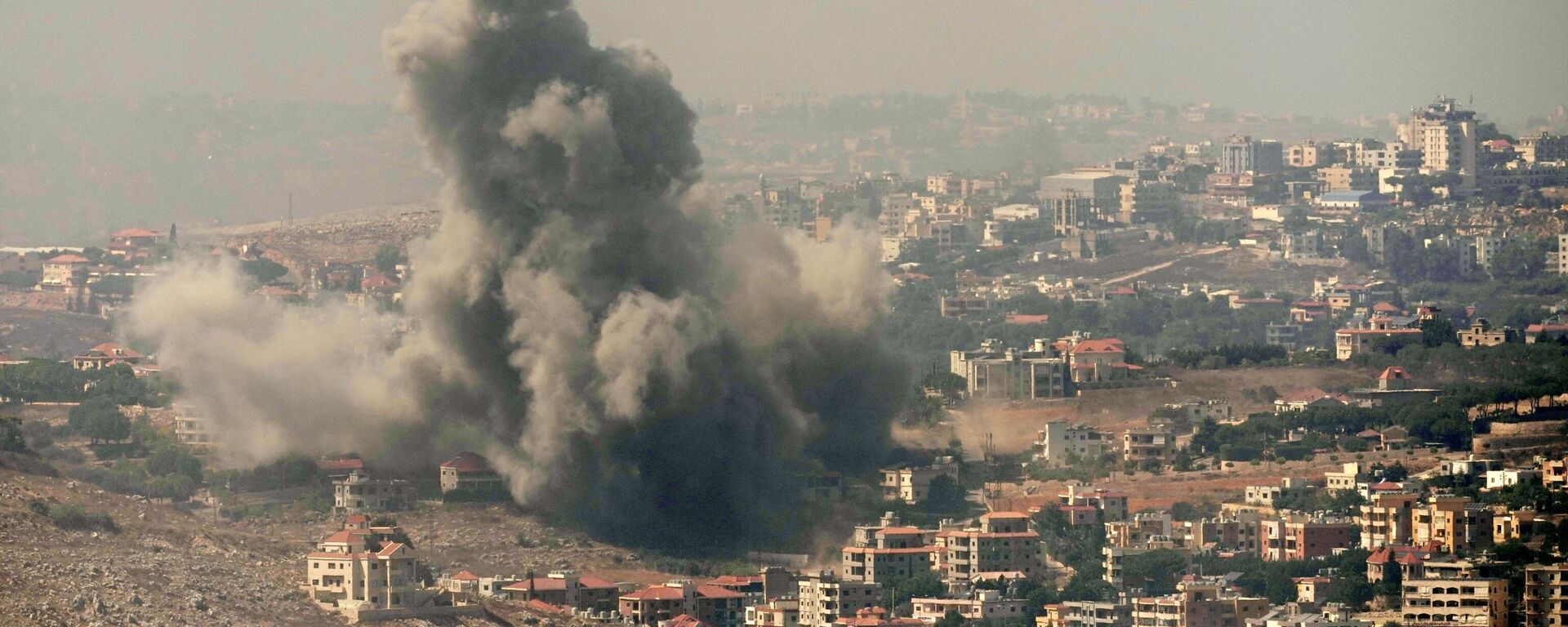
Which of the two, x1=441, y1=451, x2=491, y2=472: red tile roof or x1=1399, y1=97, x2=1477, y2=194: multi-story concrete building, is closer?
x1=441, y1=451, x2=491, y2=472: red tile roof

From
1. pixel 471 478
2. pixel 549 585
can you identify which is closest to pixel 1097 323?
pixel 471 478

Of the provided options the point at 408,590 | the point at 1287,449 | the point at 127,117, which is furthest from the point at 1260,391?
the point at 127,117

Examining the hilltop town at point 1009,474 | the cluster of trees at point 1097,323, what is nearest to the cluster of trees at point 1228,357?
the hilltop town at point 1009,474

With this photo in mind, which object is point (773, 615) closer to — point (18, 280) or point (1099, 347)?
point (1099, 347)

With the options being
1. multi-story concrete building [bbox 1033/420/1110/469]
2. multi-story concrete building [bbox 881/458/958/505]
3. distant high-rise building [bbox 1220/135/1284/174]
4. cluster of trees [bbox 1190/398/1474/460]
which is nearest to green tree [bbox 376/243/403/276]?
multi-story concrete building [bbox 1033/420/1110/469]

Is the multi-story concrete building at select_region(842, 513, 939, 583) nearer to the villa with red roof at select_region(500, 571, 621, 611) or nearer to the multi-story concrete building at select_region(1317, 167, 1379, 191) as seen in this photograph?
the villa with red roof at select_region(500, 571, 621, 611)

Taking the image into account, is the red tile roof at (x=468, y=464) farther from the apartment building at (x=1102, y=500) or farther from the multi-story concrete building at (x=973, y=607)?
the apartment building at (x=1102, y=500)

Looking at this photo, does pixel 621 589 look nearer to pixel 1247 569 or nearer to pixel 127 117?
pixel 1247 569
